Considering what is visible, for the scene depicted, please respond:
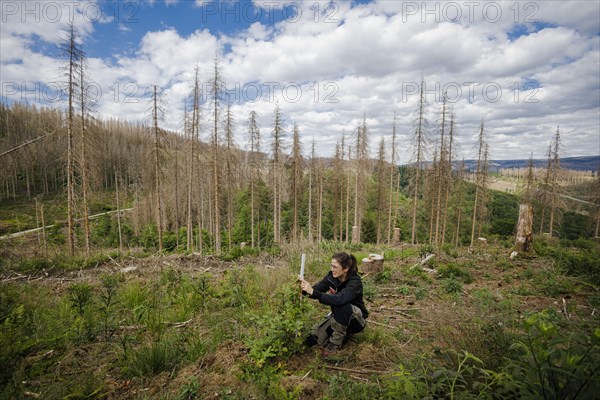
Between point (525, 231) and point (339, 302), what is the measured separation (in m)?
10.0

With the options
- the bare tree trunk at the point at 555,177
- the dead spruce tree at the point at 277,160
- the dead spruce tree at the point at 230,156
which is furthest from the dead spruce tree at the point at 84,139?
the bare tree trunk at the point at 555,177

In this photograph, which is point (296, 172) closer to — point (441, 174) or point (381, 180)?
point (381, 180)

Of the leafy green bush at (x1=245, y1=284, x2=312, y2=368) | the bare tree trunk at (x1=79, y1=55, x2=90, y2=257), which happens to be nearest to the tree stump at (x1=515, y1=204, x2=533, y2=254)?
the leafy green bush at (x1=245, y1=284, x2=312, y2=368)

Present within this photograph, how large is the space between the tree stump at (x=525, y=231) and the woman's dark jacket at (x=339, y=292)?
920 cm

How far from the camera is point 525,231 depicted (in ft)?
33.2

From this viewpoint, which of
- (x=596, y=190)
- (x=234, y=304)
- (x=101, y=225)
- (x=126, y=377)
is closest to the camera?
(x=126, y=377)

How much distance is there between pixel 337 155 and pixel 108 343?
2779 centimetres

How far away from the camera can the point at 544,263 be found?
29.0 ft

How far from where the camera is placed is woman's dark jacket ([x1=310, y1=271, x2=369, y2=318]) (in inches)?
156

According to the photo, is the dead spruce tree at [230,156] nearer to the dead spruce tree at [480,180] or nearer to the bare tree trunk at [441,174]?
the bare tree trunk at [441,174]

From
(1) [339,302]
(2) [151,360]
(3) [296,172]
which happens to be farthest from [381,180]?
(2) [151,360]

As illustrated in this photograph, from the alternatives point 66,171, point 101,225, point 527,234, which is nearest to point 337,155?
point 527,234

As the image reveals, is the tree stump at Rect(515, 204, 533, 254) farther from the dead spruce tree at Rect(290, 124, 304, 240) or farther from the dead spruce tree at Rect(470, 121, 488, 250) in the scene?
the dead spruce tree at Rect(290, 124, 304, 240)

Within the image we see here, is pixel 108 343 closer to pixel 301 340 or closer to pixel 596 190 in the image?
pixel 301 340
